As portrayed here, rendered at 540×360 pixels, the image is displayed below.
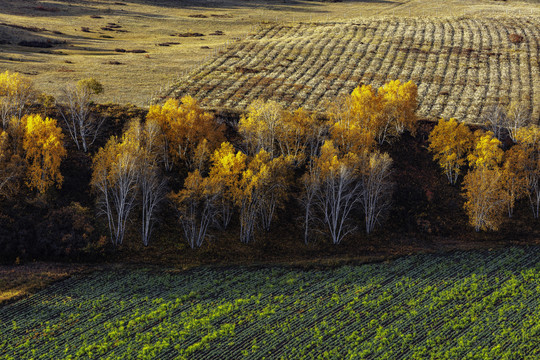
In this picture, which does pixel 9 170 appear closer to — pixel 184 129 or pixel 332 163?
pixel 184 129

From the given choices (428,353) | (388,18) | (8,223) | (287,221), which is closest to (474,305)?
(428,353)

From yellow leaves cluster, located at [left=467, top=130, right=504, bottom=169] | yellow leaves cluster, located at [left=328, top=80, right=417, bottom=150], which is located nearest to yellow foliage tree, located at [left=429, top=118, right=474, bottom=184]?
yellow leaves cluster, located at [left=467, top=130, right=504, bottom=169]

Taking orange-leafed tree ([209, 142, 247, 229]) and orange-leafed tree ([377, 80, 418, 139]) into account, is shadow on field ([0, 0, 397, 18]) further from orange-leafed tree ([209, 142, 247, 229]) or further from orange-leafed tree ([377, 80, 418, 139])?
orange-leafed tree ([209, 142, 247, 229])

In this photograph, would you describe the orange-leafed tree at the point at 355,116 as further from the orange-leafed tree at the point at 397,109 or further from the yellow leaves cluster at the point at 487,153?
the yellow leaves cluster at the point at 487,153

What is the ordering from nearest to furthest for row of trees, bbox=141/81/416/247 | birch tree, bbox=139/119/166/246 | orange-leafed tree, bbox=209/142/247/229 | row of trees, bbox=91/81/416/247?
1. birch tree, bbox=139/119/166/246
2. row of trees, bbox=91/81/416/247
3. row of trees, bbox=141/81/416/247
4. orange-leafed tree, bbox=209/142/247/229

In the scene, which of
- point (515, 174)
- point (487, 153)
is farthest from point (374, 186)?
point (515, 174)

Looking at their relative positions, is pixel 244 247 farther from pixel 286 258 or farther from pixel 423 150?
pixel 423 150

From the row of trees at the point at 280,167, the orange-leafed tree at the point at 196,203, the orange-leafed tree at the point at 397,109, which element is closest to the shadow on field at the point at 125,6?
the orange-leafed tree at the point at 397,109
